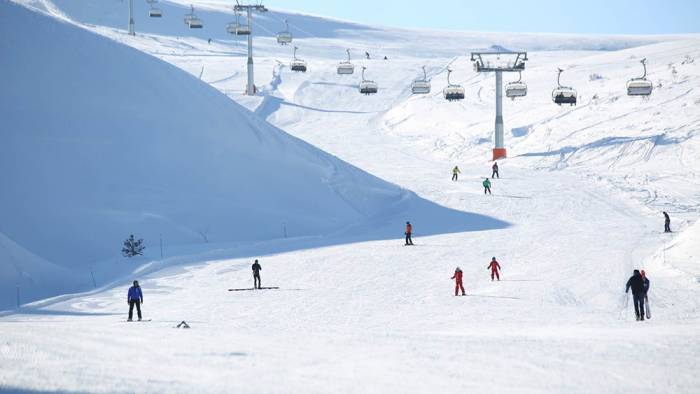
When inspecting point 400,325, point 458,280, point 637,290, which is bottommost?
point 400,325

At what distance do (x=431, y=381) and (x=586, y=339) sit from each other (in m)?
5.00

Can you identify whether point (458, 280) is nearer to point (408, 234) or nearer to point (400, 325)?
point (400, 325)

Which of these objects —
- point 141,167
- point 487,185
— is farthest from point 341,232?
point 487,185

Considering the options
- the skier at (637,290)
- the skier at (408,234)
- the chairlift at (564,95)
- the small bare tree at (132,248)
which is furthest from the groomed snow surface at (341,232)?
the chairlift at (564,95)

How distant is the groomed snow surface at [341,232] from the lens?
601 inches

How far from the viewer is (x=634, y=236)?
38969mm

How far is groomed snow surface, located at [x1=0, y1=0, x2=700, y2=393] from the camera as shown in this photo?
50.1 ft

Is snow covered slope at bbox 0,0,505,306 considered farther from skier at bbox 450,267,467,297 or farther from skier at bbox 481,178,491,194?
skier at bbox 450,267,467,297

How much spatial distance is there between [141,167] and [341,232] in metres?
9.59

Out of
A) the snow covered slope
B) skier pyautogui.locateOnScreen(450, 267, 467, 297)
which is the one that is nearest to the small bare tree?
the snow covered slope

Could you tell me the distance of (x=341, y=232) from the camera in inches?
1747

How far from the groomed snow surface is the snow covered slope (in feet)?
0.43

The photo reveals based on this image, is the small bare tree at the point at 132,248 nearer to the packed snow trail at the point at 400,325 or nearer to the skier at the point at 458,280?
the packed snow trail at the point at 400,325

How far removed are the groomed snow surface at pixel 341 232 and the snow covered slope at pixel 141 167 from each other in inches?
5.2
